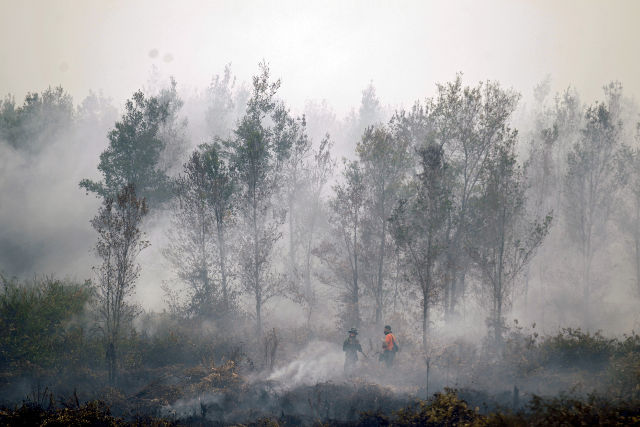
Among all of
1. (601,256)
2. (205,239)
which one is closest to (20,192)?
(205,239)

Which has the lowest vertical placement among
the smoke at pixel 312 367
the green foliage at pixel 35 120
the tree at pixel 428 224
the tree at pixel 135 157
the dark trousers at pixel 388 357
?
the smoke at pixel 312 367

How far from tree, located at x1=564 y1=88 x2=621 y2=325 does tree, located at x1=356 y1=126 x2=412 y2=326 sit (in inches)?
685

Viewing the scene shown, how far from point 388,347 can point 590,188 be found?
83.0ft

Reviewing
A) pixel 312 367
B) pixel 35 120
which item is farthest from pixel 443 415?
pixel 35 120

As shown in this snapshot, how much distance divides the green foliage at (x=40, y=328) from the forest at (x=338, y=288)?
0.06 meters

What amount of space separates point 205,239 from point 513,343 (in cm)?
1664

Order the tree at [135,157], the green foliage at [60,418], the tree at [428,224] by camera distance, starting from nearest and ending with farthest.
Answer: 1. the green foliage at [60,418]
2. the tree at [428,224]
3. the tree at [135,157]

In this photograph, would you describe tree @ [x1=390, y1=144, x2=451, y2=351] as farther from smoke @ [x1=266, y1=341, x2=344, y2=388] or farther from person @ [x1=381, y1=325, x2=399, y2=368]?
smoke @ [x1=266, y1=341, x2=344, y2=388]

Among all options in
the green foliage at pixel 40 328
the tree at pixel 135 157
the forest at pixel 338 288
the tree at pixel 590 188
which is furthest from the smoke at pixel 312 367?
the tree at pixel 590 188

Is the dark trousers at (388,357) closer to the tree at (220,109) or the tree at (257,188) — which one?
the tree at (257,188)

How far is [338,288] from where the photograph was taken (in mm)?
23719

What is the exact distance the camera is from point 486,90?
1903 centimetres

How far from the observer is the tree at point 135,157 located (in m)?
22.0

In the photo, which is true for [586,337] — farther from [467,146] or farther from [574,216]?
[574,216]
